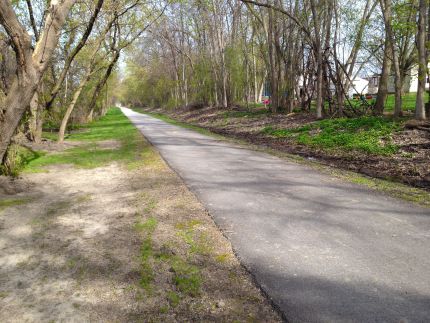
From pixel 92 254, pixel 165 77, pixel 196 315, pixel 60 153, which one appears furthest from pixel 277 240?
pixel 165 77

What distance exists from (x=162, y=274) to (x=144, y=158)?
7.01 metres

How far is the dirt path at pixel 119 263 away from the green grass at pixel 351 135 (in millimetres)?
6582

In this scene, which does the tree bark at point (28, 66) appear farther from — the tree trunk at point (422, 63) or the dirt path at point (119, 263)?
the tree trunk at point (422, 63)

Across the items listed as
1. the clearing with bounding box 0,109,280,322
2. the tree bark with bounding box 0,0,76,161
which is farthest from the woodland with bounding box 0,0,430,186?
the clearing with bounding box 0,109,280,322

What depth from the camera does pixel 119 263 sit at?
3576mm

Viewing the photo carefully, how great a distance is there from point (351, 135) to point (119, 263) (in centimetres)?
996

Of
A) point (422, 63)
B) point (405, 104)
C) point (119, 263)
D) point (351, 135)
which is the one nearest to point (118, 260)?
point (119, 263)

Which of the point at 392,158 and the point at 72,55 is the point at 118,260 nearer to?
the point at 392,158

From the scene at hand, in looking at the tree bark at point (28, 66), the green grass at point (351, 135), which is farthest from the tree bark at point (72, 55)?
the green grass at point (351, 135)

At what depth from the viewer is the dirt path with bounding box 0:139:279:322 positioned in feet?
9.11

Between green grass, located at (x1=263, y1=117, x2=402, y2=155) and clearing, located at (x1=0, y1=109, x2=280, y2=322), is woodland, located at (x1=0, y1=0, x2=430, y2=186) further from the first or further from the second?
clearing, located at (x1=0, y1=109, x2=280, y2=322)

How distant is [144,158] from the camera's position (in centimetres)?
1007

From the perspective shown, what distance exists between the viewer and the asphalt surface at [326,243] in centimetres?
280

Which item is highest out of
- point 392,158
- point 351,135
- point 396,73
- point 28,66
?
point 396,73
